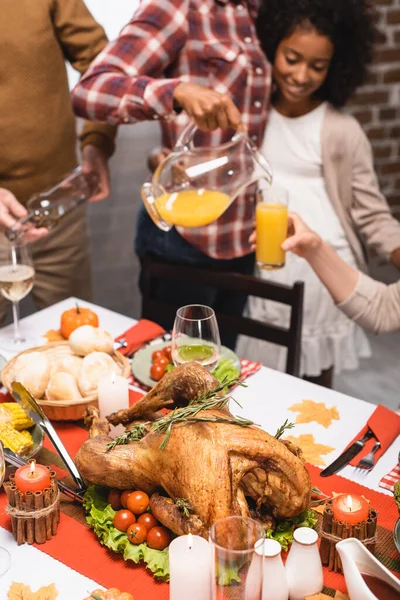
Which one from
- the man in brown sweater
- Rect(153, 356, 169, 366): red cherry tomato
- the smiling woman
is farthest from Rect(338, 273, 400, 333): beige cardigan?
the man in brown sweater

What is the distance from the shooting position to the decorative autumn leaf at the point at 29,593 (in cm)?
109

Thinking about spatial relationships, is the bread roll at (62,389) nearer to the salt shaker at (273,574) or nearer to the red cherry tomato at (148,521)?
the red cherry tomato at (148,521)

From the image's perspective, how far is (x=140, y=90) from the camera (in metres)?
2.00

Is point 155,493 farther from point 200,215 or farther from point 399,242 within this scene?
point 399,242

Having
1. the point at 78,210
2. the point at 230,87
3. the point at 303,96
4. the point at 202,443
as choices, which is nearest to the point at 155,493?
the point at 202,443

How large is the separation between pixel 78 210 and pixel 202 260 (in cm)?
59

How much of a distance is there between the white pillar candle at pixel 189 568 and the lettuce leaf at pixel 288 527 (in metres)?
0.15

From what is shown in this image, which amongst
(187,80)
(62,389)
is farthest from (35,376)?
(187,80)

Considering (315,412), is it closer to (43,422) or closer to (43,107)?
(43,422)

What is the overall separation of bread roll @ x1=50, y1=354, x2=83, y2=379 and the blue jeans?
754mm

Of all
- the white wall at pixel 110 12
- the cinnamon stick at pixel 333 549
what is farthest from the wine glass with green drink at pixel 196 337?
the white wall at pixel 110 12

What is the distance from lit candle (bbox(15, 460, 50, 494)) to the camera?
3.93ft

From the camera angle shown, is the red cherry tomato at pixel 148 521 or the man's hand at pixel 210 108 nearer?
the red cherry tomato at pixel 148 521

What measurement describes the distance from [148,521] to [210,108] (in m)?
1.02
